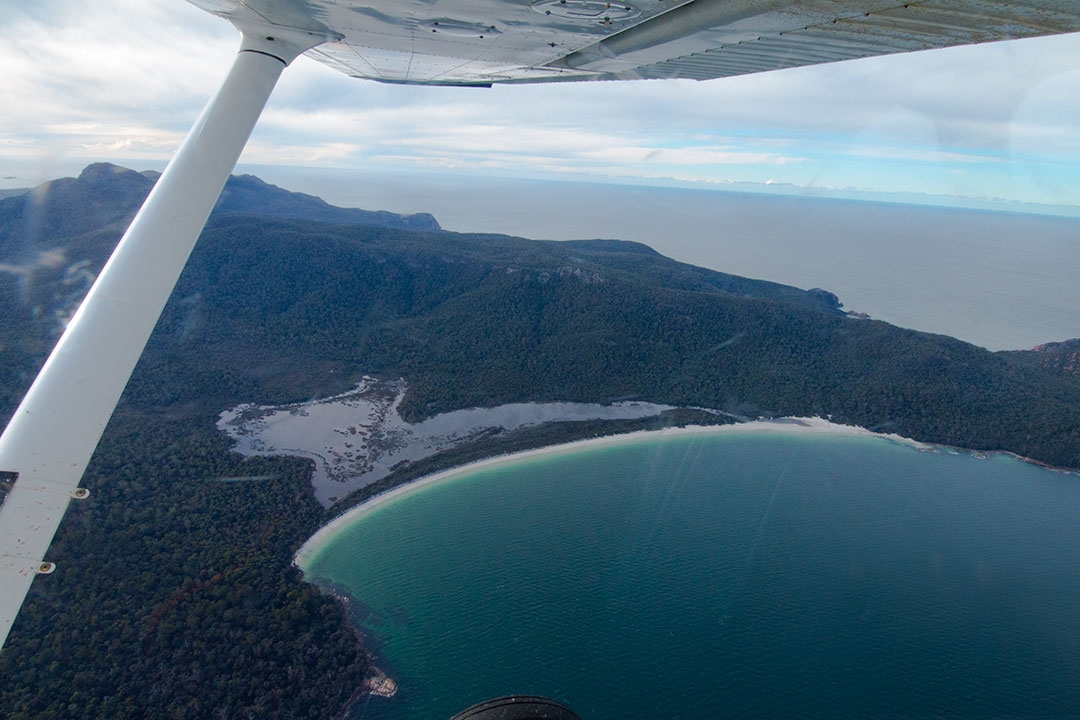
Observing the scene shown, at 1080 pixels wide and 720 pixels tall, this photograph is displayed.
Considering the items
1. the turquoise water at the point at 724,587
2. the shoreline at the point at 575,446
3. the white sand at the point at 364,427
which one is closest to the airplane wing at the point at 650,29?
the turquoise water at the point at 724,587

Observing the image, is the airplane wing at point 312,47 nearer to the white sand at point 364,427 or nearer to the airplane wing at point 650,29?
the airplane wing at point 650,29

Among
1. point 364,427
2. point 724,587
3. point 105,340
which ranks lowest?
point 724,587

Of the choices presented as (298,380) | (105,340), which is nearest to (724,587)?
(105,340)

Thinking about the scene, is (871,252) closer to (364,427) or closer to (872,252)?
(872,252)

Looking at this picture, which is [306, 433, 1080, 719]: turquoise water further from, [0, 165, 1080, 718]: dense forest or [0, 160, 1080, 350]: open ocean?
[0, 160, 1080, 350]: open ocean

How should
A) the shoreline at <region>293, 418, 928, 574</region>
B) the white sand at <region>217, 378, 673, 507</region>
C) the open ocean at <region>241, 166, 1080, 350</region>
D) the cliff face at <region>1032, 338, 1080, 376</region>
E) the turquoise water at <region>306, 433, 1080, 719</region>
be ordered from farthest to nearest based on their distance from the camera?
1. the open ocean at <region>241, 166, 1080, 350</region>
2. the cliff face at <region>1032, 338, 1080, 376</region>
3. the white sand at <region>217, 378, 673, 507</region>
4. the shoreline at <region>293, 418, 928, 574</region>
5. the turquoise water at <region>306, 433, 1080, 719</region>

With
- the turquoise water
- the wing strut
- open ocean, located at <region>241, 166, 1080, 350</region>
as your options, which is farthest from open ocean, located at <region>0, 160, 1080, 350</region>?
the wing strut
